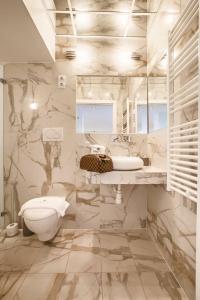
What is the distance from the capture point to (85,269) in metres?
1.84

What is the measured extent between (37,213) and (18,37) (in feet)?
5.45

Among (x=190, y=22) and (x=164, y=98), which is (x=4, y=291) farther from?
(x=190, y=22)

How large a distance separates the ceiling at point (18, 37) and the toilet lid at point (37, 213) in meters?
1.62

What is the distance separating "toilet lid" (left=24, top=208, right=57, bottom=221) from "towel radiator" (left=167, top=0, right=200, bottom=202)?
3.65 feet

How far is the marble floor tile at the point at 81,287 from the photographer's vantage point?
150 centimetres

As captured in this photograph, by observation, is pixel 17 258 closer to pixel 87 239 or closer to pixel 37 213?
pixel 37 213

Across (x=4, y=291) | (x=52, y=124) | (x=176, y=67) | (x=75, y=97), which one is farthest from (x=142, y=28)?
(x=4, y=291)

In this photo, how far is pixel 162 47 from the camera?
207 centimetres

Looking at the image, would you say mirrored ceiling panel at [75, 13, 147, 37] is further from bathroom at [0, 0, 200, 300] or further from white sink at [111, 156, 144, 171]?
white sink at [111, 156, 144, 171]

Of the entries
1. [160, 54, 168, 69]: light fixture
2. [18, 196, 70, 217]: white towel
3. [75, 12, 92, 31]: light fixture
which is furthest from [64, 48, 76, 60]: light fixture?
[18, 196, 70, 217]: white towel

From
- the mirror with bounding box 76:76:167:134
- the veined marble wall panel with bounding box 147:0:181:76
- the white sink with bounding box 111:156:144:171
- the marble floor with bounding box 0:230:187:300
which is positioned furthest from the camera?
the mirror with bounding box 76:76:167:134

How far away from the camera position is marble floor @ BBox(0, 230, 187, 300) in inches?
60.6

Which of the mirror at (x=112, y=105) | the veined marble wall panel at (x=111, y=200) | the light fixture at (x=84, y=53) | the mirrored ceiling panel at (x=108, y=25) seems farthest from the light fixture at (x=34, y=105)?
the mirrored ceiling panel at (x=108, y=25)

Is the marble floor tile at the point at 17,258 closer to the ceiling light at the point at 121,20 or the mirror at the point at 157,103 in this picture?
the mirror at the point at 157,103
